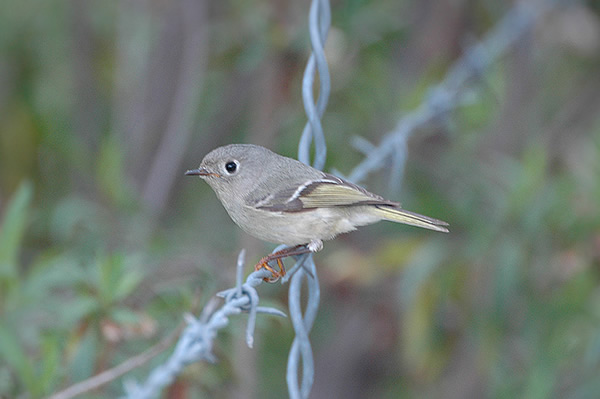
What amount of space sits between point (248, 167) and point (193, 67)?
1846 mm

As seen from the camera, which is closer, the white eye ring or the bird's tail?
the bird's tail

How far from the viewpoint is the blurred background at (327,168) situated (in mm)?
2955

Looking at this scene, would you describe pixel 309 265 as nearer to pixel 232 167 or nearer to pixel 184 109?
pixel 232 167

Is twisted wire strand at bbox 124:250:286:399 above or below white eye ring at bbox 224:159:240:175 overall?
below

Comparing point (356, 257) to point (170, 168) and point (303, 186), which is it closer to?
point (170, 168)

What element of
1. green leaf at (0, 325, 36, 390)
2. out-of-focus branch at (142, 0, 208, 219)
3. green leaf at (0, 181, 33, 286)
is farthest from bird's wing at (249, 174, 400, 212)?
out-of-focus branch at (142, 0, 208, 219)

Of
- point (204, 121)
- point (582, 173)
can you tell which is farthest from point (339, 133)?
point (582, 173)

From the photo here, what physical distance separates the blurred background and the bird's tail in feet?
1.98

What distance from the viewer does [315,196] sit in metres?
2.48

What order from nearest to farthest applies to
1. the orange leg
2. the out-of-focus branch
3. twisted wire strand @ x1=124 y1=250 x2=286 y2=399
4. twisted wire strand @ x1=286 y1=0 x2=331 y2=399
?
twisted wire strand @ x1=124 y1=250 x2=286 y2=399, twisted wire strand @ x1=286 y1=0 x2=331 y2=399, the orange leg, the out-of-focus branch

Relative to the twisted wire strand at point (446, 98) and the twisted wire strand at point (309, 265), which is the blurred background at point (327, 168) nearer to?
the twisted wire strand at point (446, 98)

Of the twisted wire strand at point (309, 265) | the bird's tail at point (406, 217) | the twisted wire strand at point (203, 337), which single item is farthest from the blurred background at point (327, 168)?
the twisted wire strand at point (203, 337)

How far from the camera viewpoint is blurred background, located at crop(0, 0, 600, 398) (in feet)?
9.70

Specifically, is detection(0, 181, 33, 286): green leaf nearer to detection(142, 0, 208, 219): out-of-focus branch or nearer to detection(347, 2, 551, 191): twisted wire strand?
detection(142, 0, 208, 219): out-of-focus branch
